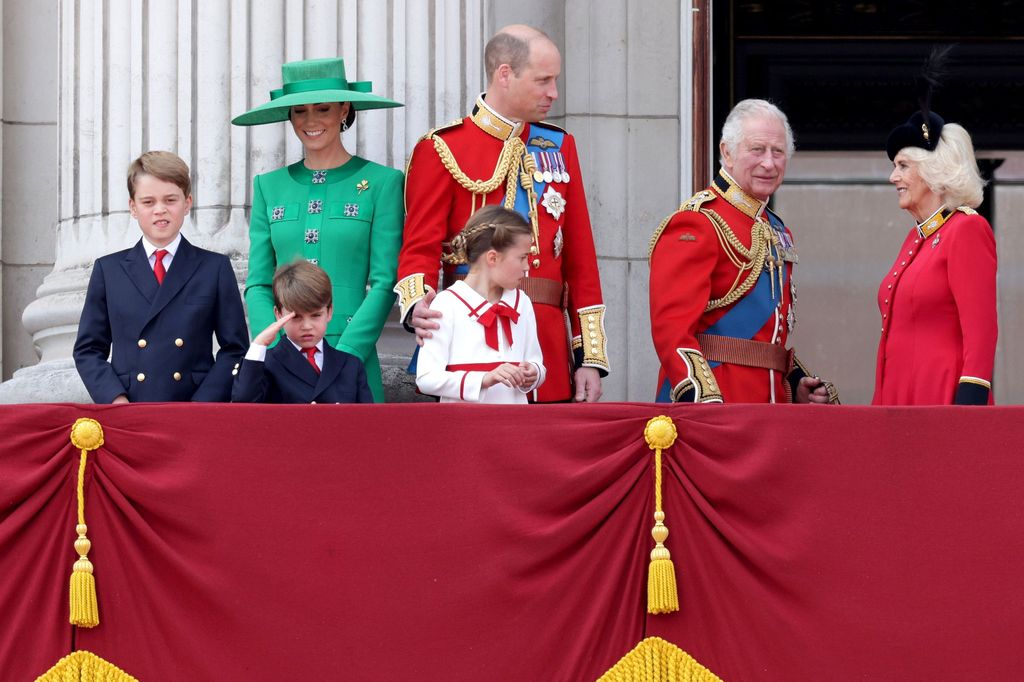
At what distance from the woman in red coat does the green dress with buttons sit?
1449 millimetres

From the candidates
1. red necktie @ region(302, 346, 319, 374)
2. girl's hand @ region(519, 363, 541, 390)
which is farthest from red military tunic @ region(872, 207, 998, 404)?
red necktie @ region(302, 346, 319, 374)

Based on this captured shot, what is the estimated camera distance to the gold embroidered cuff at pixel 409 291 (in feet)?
18.9

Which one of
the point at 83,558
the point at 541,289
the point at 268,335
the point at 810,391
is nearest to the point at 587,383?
the point at 541,289

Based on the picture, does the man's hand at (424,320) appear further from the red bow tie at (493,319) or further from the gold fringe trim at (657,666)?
the gold fringe trim at (657,666)

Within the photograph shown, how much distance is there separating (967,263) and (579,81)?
9.64 ft

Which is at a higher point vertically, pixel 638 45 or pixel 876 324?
pixel 638 45

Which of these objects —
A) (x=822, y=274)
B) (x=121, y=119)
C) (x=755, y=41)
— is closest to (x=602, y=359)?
(x=121, y=119)

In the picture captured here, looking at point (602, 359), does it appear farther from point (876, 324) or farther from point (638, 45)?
Answer: point (876, 324)

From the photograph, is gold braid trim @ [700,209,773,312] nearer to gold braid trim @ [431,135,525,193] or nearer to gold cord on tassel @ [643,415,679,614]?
gold braid trim @ [431,135,525,193]

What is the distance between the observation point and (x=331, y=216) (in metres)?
6.11

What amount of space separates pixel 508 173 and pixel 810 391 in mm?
1101

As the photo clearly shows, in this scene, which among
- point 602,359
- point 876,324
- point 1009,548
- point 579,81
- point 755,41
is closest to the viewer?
point 1009,548

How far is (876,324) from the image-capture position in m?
10.2

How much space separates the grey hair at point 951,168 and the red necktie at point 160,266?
6.94 feet
